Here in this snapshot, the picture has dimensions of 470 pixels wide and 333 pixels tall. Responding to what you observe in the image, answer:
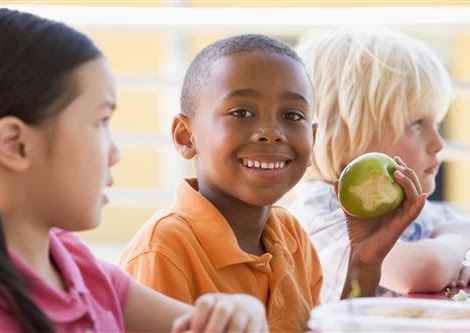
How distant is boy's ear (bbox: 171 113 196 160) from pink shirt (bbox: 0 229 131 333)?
18.2 inches

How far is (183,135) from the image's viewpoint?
1994 millimetres

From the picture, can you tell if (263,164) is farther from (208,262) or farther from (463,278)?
(463,278)

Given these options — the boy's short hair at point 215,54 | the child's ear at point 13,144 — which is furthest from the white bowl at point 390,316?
the boy's short hair at point 215,54

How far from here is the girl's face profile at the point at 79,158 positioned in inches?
54.4

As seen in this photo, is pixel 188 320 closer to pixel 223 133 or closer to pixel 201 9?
pixel 223 133

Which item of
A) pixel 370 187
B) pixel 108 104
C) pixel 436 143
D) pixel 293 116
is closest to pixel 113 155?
pixel 108 104

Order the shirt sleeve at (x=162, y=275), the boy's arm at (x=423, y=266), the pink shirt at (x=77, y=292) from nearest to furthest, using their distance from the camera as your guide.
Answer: the pink shirt at (x=77, y=292) → the shirt sleeve at (x=162, y=275) → the boy's arm at (x=423, y=266)

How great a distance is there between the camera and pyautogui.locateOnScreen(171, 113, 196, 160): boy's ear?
6.50 feet

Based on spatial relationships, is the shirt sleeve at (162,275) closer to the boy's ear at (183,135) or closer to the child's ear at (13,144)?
the boy's ear at (183,135)

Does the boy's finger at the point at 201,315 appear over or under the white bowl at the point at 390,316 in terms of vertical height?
over

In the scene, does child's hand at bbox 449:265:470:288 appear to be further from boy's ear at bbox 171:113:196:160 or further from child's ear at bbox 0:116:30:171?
child's ear at bbox 0:116:30:171

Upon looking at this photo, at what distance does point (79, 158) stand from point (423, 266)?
987 millimetres

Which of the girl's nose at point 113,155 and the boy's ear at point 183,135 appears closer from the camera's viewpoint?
the girl's nose at point 113,155

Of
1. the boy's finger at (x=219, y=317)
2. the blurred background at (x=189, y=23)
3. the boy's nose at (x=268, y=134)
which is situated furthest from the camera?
the blurred background at (x=189, y=23)
